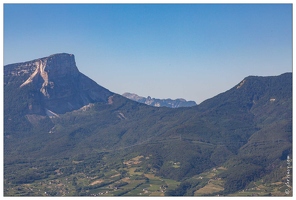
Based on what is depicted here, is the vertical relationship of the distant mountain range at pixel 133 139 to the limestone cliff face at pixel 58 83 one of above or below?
below

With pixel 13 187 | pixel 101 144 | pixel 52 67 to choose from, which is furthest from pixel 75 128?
pixel 13 187

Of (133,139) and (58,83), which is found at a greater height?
(58,83)

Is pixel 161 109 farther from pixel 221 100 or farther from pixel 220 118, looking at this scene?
pixel 220 118

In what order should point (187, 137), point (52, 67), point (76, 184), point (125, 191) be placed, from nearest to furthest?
point (125, 191) → point (76, 184) → point (187, 137) → point (52, 67)

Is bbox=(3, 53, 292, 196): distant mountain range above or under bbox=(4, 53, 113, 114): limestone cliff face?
under

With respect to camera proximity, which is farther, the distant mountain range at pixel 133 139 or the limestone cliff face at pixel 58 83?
the limestone cliff face at pixel 58 83
